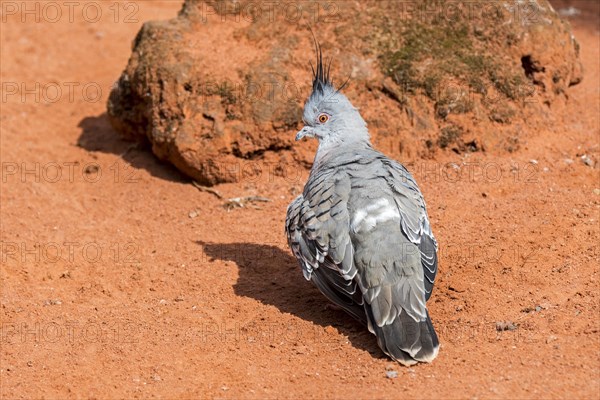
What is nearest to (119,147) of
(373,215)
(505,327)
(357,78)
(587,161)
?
(357,78)

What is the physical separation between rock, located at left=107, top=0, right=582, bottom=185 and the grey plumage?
2503 mm

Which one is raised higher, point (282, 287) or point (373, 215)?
point (373, 215)

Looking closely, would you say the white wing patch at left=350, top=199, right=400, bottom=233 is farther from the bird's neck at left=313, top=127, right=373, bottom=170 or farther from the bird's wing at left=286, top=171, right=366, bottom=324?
the bird's neck at left=313, top=127, right=373, bottom=170

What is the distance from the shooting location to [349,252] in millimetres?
6660

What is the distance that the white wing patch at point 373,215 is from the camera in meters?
6.71

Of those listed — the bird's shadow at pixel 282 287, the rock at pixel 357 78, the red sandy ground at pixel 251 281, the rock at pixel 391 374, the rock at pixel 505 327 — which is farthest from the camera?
the rock at pixel 357 78

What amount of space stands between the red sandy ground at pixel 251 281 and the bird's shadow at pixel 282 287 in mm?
23

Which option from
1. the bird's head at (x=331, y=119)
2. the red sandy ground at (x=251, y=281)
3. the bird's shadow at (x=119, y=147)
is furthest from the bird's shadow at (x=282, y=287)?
the bird's shadow at (x=119, y=147)

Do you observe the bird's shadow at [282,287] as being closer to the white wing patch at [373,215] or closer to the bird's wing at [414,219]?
the bird's wing at [414,219]

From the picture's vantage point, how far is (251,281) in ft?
26.2

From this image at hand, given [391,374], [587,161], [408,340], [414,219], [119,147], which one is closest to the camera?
[391,374]

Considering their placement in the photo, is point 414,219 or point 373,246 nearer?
point 373,246

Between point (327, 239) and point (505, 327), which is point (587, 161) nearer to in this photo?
point (505, 327)

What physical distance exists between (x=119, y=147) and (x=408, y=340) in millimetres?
6670
